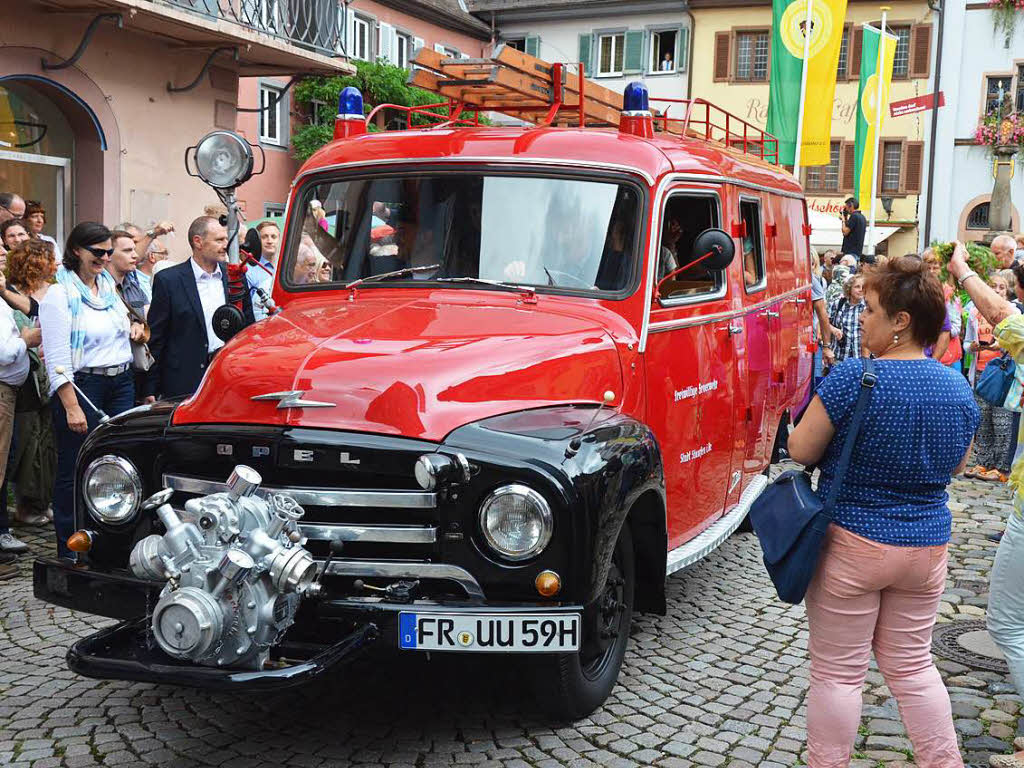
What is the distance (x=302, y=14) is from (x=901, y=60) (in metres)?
23.3

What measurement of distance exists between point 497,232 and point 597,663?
197cm

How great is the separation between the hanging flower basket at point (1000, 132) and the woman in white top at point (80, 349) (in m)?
29.8

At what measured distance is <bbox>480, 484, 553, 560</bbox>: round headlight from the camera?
12.7 ft

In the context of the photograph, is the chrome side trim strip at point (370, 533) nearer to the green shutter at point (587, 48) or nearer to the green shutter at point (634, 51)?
the green shutter at point (634, 51)

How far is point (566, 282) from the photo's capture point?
204 inches

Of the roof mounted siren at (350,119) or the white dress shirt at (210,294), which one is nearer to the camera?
the roof mounted siren at (350,119)

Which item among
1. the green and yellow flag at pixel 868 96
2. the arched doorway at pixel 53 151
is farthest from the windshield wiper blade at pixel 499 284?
the green and yellow flag at pixel 868 96

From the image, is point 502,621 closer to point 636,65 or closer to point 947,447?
point 947,447

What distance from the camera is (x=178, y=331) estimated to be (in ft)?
21.9

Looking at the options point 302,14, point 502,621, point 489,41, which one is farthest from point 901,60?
point 502,621

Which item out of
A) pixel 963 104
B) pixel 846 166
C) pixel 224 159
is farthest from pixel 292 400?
pixel 963 104

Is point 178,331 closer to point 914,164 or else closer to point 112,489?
point 112,489

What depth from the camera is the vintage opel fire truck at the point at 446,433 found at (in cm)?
382

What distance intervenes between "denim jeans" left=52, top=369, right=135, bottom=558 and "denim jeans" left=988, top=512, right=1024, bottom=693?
15.3 ft
